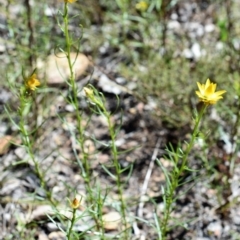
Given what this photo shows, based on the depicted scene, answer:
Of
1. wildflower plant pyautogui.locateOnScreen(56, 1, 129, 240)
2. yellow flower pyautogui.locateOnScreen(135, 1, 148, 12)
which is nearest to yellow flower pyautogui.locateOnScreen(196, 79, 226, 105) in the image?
wildflower plant pyautogui.locateOnScreen(56, 1, 129, 240)

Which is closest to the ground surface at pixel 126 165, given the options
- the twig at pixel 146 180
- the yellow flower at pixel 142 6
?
the twig at pixel 146 180

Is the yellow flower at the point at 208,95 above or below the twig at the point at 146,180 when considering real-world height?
above

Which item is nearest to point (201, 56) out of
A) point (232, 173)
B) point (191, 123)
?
point (191, 123)

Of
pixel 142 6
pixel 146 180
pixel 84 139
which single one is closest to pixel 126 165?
pixel 146 180

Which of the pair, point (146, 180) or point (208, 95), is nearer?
point (208, 95)

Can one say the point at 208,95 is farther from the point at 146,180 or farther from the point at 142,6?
the point at 142,6

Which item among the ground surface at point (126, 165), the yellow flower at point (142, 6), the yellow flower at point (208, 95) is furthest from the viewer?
the yellow flower at point (142, 6)

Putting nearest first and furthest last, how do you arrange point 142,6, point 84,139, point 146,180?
point 84,139, point 146,180, point 142,6

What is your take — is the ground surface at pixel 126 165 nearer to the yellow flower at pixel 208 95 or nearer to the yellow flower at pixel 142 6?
the yellow flower at pixel 142 6

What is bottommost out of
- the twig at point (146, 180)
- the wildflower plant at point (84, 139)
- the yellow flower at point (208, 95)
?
the twig at point (146, 180)

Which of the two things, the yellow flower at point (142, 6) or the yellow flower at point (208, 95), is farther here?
the yellow flower at point (142, 6)

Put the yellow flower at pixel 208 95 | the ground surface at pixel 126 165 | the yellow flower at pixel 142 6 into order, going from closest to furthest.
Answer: the yellow flower at pixel 208 95 < the ground surface at pixel 126 165 < the yellow flower at pixel 142 6

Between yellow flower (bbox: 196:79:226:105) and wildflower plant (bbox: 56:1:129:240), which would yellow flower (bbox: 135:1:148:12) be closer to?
wildflower plant (bbox: 56:1:129:240)
